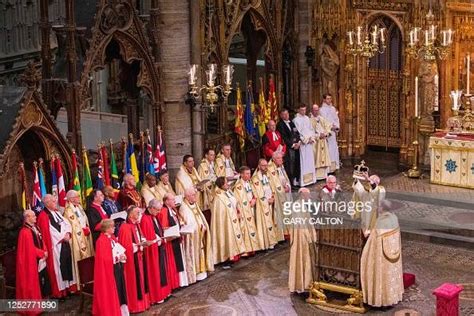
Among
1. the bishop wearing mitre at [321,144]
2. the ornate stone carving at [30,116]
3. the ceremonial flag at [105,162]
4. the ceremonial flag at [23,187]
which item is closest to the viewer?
the ceremonial flag at [23,187]

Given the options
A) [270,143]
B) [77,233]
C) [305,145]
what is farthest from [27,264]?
[305,145]

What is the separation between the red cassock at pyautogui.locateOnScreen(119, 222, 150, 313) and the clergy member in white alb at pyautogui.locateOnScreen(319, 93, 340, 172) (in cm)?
901

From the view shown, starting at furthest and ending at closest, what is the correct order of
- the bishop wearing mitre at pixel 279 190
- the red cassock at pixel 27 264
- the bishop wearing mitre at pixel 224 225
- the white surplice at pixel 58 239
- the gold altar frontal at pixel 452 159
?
the gold altar frontal at pixel 452 159 → the bishop wearing mitre at pixel 279 190 → the bishop wearing mitre at pixel 224 225 → the white surplice at pixel 58 239 → the red cassock at pixel 27 264

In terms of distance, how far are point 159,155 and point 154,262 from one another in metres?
4.11

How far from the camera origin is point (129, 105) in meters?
25.1

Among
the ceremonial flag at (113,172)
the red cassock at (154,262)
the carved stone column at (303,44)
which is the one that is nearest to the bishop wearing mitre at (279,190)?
the ceremonial flag at (113,172)

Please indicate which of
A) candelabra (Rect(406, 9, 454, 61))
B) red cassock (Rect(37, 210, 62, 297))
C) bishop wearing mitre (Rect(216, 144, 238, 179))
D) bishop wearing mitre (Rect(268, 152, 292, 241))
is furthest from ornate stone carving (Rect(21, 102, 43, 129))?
candelabra (Rect(406, 9, 454, 61))

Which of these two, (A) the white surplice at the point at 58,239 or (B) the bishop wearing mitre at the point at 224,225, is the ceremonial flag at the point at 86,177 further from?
(B) the bishop wearing mitre at the point at 224,225

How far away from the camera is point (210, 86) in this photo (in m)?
24.3

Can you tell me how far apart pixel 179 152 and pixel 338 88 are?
560cm

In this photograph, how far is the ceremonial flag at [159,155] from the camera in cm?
2395

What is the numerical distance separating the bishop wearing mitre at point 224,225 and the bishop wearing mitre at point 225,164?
167 cm

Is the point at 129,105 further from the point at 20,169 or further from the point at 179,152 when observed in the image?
the point at 20,169

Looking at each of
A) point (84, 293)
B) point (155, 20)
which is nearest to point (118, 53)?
point (155, 20)
